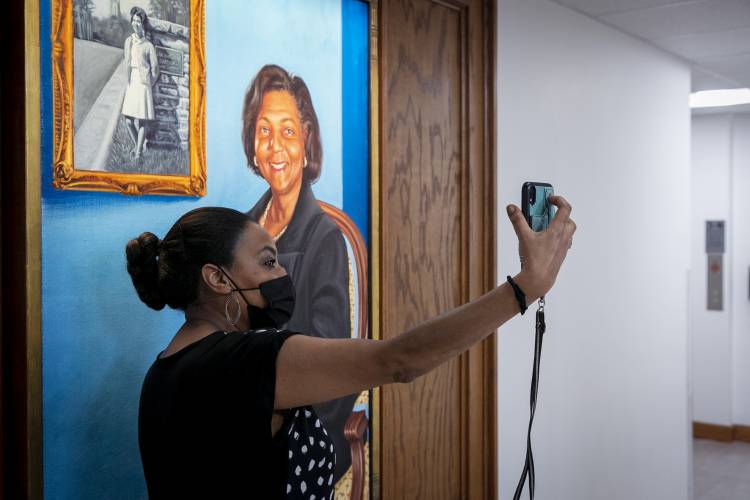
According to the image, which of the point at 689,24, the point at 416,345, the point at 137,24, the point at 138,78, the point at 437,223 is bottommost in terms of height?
the point at 416,345

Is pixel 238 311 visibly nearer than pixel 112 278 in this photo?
Yes

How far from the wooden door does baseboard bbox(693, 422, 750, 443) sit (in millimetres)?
4271

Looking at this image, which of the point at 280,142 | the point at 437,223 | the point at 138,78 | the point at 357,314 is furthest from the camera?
the point at 437,223

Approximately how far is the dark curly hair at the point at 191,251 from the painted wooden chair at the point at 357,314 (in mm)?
864

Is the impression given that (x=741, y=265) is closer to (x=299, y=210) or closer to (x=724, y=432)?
(x=724, y=432)

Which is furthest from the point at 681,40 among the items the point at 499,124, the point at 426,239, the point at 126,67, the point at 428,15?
the point at 126,67

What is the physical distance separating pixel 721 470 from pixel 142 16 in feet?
17.6

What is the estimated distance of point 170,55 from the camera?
1779 mm

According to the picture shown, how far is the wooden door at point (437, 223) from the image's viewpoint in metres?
2.45

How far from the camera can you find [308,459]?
130 cm

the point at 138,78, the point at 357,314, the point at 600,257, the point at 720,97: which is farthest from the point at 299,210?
the point at 720,97

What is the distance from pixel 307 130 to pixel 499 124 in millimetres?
1000

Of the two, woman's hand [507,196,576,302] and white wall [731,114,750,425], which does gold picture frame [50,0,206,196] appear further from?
white wall [731,114,750,425]

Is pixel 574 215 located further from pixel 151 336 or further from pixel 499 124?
pixel 151 336
